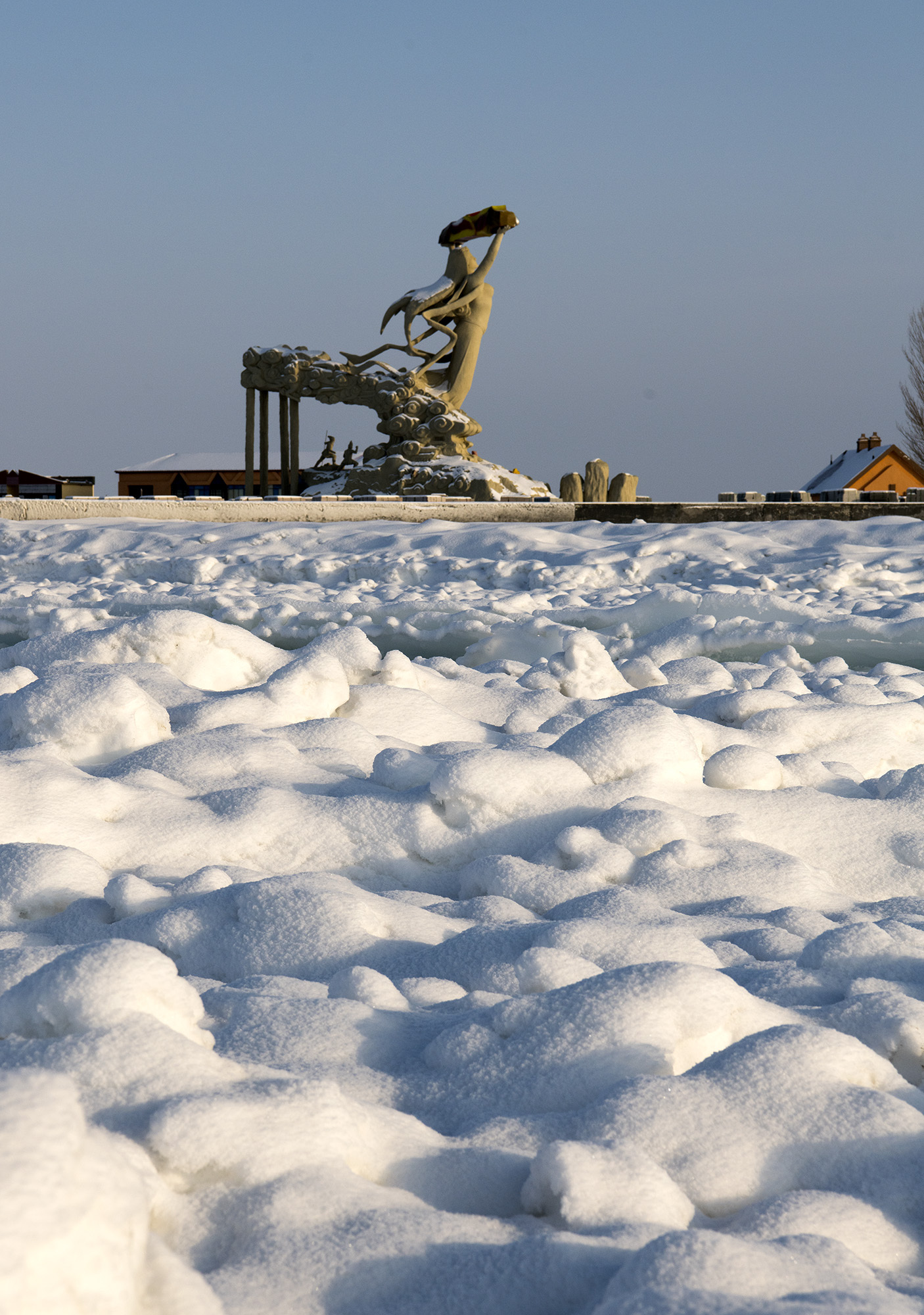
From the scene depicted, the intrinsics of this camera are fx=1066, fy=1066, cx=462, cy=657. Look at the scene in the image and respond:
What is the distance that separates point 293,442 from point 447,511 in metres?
9.17

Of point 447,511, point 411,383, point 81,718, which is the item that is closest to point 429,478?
point 411,383

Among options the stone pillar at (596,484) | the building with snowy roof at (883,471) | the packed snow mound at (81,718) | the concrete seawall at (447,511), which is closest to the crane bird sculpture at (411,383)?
the stone pillar at (596,484)

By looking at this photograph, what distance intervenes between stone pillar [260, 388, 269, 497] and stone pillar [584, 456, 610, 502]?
7.22m

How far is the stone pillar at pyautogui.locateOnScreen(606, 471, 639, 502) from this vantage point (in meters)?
12.9

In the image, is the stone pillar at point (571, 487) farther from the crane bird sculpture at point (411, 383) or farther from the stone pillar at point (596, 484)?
the crane bird sculpture at point (411, 383)

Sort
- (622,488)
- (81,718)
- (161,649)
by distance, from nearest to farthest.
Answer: (81,718) → (161,649) → (622,488)

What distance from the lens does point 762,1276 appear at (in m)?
0.81

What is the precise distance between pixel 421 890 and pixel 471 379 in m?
17.4

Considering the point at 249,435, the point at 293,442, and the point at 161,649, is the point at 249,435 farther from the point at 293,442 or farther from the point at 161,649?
the point at 161,649

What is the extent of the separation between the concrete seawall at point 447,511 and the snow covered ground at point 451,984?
6.43 metres

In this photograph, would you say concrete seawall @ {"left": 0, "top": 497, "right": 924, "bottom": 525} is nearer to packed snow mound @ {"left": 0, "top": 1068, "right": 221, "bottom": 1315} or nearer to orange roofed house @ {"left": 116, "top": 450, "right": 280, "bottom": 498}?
packed snow mound @ {"left": 0, "top": 1068, "right": 221, "bottom": 1315}

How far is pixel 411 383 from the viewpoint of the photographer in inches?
696

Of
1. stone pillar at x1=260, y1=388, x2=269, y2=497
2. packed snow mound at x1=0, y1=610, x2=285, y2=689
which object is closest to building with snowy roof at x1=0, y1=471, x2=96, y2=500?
stone pillar at x1=260, y1=388, x2=269, y2=497

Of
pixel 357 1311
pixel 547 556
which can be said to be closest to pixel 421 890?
pixel 357 1311
